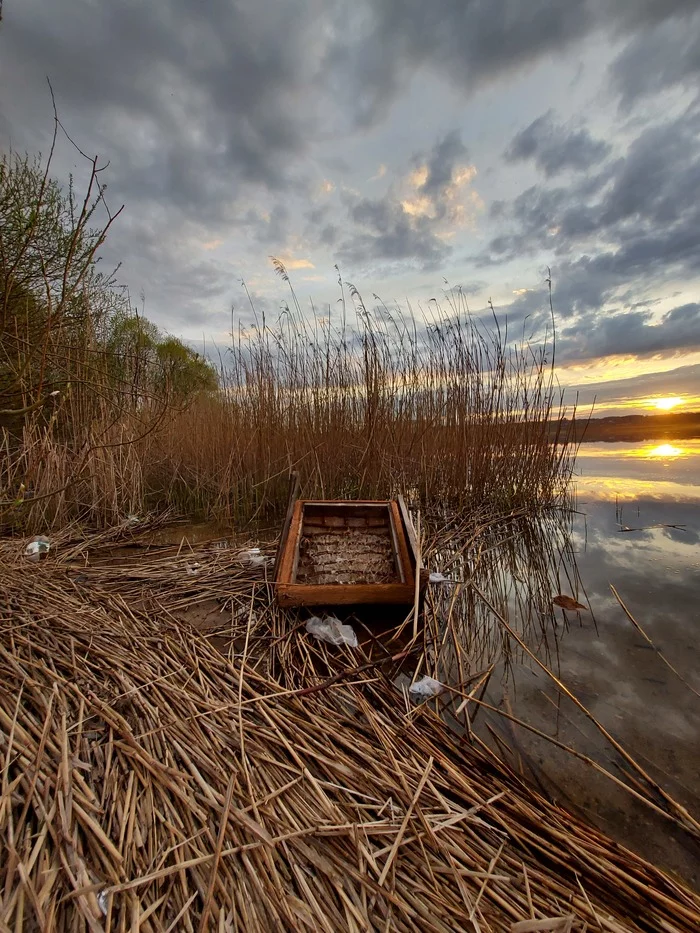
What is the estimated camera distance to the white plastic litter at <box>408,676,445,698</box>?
125 cm

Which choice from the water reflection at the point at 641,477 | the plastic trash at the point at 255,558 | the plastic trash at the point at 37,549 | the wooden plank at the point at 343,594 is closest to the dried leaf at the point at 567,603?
the wooden plank at the point at 343,594

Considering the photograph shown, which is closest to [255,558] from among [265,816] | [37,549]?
[37,549]

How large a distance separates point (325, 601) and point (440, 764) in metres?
0.67

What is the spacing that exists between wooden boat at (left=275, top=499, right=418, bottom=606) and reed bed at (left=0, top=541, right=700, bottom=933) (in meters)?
0.27

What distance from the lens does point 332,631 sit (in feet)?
4.96

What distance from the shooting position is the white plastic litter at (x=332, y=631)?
1.49 meters

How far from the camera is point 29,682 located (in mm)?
1059

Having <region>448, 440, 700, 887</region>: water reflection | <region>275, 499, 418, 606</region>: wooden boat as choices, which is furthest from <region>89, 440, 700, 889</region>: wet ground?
<region>275, 499, 418, 606</region>: wooden boat

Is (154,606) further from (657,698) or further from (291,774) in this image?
(657,698)

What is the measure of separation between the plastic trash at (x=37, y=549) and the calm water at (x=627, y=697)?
7.94 ft

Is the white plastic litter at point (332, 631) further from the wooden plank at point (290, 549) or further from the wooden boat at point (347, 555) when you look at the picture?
the wooden plank at point (290, 549)

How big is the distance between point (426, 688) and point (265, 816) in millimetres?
632

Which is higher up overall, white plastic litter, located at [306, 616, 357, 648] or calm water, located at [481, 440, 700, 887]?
white plastic litter, located at [306, 616, 357, 648]

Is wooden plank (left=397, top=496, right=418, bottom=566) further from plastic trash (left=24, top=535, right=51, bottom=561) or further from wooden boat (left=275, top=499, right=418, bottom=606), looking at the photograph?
plastic trash (left=24, top=535, right=51, bottom=561)
